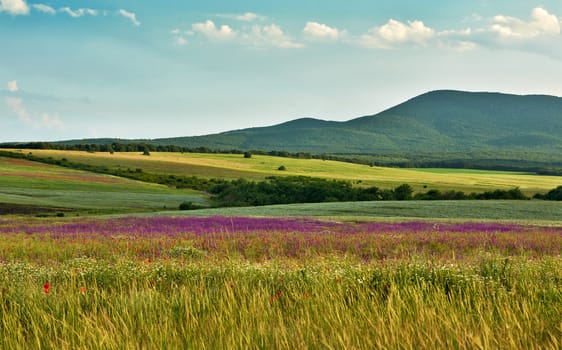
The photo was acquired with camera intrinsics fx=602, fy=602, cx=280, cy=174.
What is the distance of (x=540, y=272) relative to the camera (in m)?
9.39

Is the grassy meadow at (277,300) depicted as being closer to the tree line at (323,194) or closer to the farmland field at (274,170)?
the tree line at (323,194)

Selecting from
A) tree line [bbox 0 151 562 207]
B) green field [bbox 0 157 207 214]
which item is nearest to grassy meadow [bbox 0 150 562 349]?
green field [bbox 0 157 207 214]

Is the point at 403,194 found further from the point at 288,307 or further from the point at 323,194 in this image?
the point at 288,307

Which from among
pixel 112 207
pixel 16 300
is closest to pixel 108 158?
pixel 112 207

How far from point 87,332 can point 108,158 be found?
135 metres

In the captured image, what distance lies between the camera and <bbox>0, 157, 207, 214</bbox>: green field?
60656 millimetres

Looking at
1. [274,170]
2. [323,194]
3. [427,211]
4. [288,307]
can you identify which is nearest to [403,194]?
[323,194]

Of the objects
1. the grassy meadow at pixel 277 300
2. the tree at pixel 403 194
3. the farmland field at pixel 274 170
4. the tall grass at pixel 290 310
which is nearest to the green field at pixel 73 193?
the farmland field at pixel 274 170

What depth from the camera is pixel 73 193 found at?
245ft

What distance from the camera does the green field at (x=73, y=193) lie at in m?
60.7

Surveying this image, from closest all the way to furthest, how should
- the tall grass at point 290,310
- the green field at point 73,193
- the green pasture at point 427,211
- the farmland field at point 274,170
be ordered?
the tall grass at point 290,310 → the green pasture at point 427,211 → the green field at point 73,193 → the farmland field at point 274,170

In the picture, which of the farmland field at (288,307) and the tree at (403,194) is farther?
the tree at (403,194)

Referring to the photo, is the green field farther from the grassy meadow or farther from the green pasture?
the grassy meadow

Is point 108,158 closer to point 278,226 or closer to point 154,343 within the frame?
point 278,226
